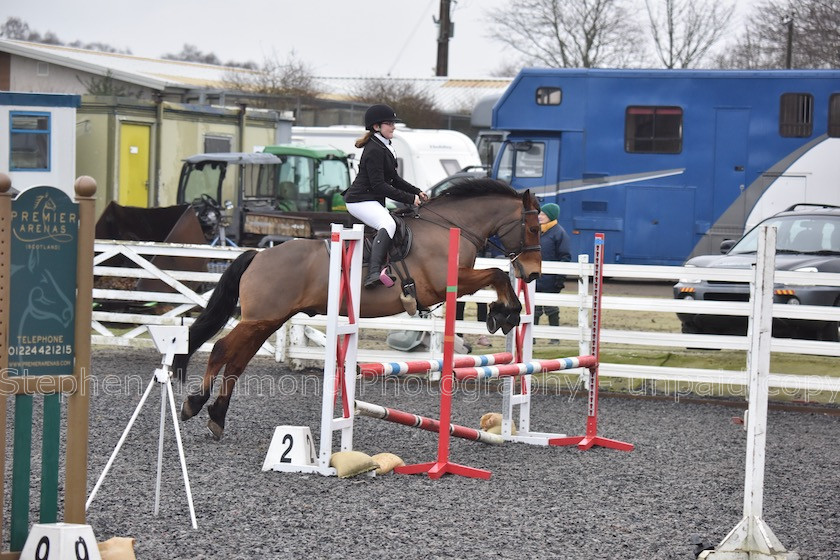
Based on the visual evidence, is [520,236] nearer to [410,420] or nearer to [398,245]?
[398,245]

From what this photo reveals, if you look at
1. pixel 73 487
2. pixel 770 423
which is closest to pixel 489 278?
pixel 770 423

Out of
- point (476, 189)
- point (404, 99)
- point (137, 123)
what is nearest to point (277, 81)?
point (404, 99)

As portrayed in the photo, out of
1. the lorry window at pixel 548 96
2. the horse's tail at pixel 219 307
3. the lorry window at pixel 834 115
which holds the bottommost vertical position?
the horse's tail at pixel 219 307

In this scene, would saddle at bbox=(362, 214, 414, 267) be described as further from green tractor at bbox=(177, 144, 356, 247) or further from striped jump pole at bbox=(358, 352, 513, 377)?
green tractor at bbox=(177, 144, 356, 247)

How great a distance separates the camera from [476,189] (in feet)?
30.6

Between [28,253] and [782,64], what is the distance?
39328 mm

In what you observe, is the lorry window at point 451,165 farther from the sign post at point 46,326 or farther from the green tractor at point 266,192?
the sign post at point 46,326

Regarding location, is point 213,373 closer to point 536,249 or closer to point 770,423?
point 536,249

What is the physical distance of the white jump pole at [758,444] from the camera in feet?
18.2

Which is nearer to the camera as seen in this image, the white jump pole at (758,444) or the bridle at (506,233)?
the white jump pole at (758,444)

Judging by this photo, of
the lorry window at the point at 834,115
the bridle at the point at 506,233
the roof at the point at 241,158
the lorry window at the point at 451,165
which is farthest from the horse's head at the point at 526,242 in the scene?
the lorry window at the point at 451,165

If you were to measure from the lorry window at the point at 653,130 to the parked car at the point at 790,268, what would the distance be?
6.50 metres

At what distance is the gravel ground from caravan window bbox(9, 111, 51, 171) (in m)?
14.5

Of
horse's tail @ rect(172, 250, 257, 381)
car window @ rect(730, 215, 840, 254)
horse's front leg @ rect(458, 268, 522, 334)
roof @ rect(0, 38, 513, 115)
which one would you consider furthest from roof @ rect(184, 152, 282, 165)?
roof @ rect(0, 38, 513, 115)
